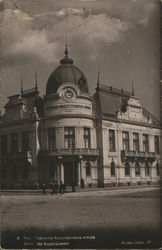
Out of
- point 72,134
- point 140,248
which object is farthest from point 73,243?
point 72,134

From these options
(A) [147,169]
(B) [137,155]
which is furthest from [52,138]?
(A) [147,169]

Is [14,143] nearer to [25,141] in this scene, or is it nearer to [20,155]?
[20,155]

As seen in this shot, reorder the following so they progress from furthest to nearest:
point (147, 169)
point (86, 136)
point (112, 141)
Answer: point (86, 136), point (147, 169), point (112, 141)

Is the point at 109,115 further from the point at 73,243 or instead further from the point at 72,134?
the point at 73,243

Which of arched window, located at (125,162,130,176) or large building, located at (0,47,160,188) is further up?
large building, located at (0,47,160,188)

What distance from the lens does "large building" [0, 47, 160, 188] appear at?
1340cm

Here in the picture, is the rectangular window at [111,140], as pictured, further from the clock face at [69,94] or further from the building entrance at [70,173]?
the clock face at [69,94]

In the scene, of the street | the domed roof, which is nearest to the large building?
the domed roof

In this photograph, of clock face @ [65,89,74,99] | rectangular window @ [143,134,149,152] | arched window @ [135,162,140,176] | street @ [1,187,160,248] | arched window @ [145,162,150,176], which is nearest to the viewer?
street @ [1,187,160,248]

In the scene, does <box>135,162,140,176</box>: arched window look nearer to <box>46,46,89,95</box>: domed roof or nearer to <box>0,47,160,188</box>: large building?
<box>0,47,160,188</box>: large building

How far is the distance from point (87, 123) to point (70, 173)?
2.00m

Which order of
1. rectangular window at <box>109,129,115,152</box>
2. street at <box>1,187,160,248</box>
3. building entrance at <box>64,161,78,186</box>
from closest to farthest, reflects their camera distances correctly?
1. street at <box>1,187,160,248</box>
2. rectangular window at <box>109,129,115,152</box>
3. building entrance at <box>64,161,78,186</box>

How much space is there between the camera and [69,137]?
1673 centimetres

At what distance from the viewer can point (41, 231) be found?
969 centimetres
